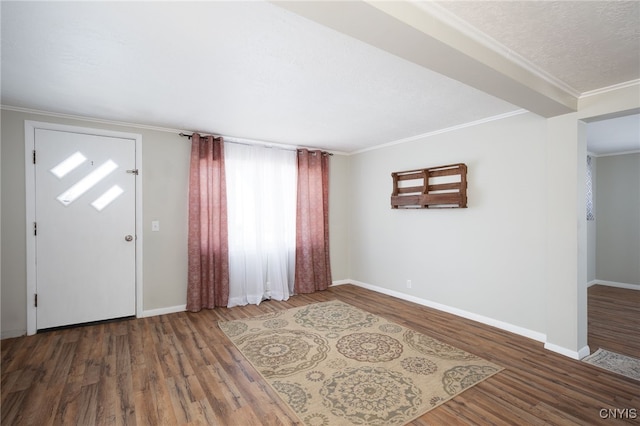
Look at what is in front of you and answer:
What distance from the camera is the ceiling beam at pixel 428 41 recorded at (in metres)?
1.33

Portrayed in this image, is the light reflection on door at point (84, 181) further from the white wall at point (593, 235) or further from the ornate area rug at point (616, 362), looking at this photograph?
the white wall at point (593, 235)

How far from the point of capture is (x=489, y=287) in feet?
11.6

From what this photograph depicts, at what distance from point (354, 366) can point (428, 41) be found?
8.11 ft

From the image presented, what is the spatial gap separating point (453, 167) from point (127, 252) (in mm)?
4290

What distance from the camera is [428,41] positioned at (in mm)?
1579

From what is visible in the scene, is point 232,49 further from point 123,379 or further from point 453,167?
point 453,167

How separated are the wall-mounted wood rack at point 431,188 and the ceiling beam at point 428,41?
1.48 meters

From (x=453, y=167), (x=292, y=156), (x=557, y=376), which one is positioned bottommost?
(x=557, y=376)

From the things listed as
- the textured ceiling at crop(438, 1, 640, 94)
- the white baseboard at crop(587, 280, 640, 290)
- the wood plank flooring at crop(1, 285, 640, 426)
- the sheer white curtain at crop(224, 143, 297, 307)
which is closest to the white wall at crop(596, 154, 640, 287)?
the white baseboard at crop(587, 280, 640, 290)

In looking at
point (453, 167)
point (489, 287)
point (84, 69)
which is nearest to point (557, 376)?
point (489, 287)

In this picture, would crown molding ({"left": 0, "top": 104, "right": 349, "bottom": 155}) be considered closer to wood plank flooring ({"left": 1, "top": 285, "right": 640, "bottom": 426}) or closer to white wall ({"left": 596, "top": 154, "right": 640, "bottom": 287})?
wood plank flooring ({"left": 1, "top": 285, "right": 640, "bottom": 426})

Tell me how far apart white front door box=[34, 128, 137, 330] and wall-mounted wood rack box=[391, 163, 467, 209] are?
3676 mm

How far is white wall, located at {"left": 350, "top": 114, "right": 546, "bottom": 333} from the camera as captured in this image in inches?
125

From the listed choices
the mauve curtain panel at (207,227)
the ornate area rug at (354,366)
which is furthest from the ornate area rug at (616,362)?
the mauve curtain panel at (207,227)
